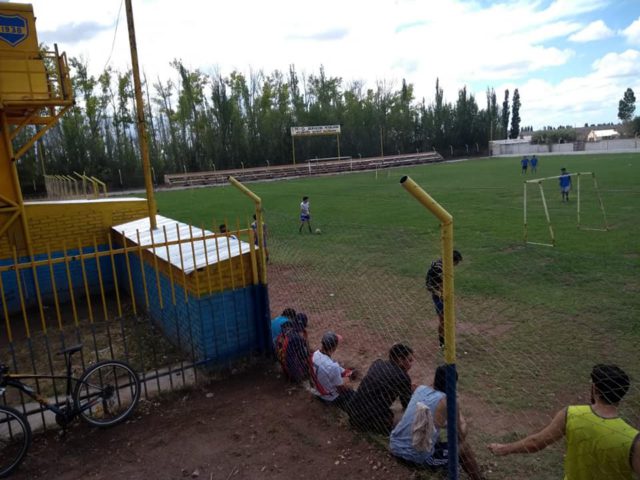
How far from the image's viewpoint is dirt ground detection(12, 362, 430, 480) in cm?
390

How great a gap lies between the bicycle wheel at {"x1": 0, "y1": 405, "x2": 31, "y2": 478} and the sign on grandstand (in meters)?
52.0

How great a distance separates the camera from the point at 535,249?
447 inches

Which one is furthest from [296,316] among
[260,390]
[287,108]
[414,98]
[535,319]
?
[414,98]

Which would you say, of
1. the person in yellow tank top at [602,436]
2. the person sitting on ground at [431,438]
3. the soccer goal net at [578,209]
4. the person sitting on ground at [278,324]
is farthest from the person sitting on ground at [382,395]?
the soccer goal net at [578,209]

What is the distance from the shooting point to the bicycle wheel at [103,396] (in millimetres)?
4582

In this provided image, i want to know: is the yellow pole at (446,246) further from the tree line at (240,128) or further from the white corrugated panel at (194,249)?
the tree line at (240,128)

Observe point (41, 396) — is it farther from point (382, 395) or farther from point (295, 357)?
point (382, 395)

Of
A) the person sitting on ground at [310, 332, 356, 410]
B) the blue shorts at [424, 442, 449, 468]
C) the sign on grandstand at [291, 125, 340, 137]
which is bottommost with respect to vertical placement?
the blue shorts at [424, 442, 449, 468]

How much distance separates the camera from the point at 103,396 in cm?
468

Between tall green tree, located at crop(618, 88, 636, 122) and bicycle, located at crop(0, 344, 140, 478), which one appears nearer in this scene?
bicycle, located at crop(0, 344, 140, 478)

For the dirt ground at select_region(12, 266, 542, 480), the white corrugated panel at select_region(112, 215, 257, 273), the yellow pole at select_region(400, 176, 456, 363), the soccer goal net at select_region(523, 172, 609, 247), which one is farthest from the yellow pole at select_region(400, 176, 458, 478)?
the soccer goal net at select_region(523, 172, 609, 247)

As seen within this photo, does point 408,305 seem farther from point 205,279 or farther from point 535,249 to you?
point 535,249

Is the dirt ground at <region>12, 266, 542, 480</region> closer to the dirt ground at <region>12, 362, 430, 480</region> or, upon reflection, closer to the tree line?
the dirt ground at <region>12, 362, 430, 480</region>

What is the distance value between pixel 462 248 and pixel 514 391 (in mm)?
7123
